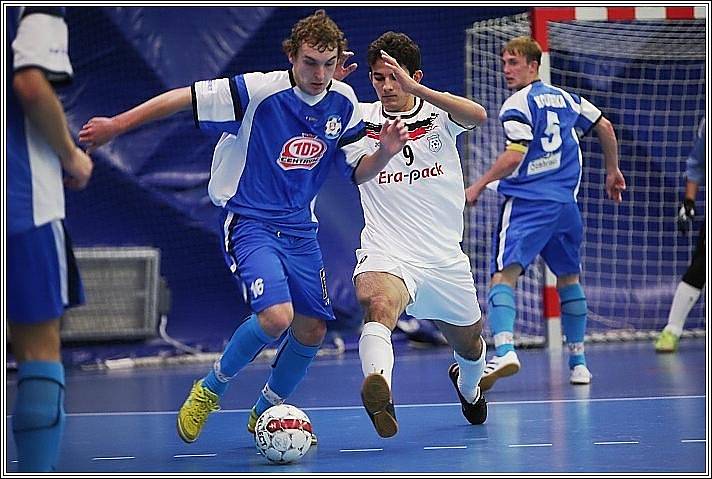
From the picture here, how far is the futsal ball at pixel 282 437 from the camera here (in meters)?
4.56

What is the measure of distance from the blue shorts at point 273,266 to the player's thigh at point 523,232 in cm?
245

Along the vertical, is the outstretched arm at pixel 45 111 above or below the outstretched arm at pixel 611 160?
above

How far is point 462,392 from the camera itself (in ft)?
18.1

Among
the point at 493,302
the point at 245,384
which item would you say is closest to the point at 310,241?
the point at 493,302

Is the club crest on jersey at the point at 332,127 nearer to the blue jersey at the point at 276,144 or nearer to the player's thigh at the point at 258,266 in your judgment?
the blue jersey at the point at 276,144

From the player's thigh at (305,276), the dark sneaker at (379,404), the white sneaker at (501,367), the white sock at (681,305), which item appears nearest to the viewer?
the dark sneaker at (379,404)

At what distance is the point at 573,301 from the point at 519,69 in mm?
1497

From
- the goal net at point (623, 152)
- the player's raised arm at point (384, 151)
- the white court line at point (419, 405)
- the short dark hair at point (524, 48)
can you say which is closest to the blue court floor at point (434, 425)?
the white court line at point (419, 405)

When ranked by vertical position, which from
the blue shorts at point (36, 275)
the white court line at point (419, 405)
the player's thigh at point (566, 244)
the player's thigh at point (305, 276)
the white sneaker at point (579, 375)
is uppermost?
the blue shorts at point (36, 275)

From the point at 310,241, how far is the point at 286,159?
0.37 metres

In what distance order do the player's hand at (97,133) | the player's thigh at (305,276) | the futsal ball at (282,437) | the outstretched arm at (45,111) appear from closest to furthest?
1. the outstretched arm at (45,111)
2. the player's hand at (97,133)
3. the futsal ball at (282,437)
4. the player's thigh at (305,276)

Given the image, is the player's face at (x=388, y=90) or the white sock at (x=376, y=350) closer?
the white sock at (x=376, y=350)

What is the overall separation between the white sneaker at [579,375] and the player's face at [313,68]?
3.11 meters

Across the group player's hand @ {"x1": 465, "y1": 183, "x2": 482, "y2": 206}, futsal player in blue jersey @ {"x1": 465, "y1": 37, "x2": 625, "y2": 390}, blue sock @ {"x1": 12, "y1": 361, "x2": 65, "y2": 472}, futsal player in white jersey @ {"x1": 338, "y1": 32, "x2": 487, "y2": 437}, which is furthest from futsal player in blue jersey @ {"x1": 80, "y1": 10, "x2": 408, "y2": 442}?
futsal player in blue jersey @ {"x1": 465, "y1": 37, "x2": 625, "y2": 390}
